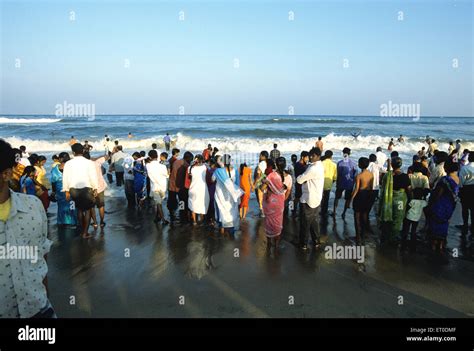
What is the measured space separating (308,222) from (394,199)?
70.3 inches

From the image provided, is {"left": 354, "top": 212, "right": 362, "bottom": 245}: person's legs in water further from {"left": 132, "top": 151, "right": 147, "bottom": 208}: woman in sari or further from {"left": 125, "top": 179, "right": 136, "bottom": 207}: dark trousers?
{"left": 125, "top": 179, "right": 136, "bottom": 207}: dark trousers

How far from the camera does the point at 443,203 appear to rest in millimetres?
5465

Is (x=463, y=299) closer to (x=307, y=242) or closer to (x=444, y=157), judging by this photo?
(x=307, y=242)

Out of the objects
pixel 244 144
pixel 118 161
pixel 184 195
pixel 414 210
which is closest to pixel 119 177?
pixel 118 161

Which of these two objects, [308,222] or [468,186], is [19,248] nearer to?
[308,222]

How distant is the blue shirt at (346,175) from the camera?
25.6 ft

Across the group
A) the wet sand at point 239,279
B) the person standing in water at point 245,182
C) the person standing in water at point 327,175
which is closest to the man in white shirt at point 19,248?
the wet sand at point 239,279

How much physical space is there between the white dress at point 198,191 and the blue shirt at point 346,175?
11.4ft

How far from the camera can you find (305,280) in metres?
4.66

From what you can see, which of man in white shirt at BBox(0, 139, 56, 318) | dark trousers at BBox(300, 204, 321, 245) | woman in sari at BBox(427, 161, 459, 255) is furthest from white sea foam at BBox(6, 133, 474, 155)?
man in white shirt at BBox(0, 139, 56, 318)

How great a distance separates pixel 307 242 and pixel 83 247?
4.28 m
